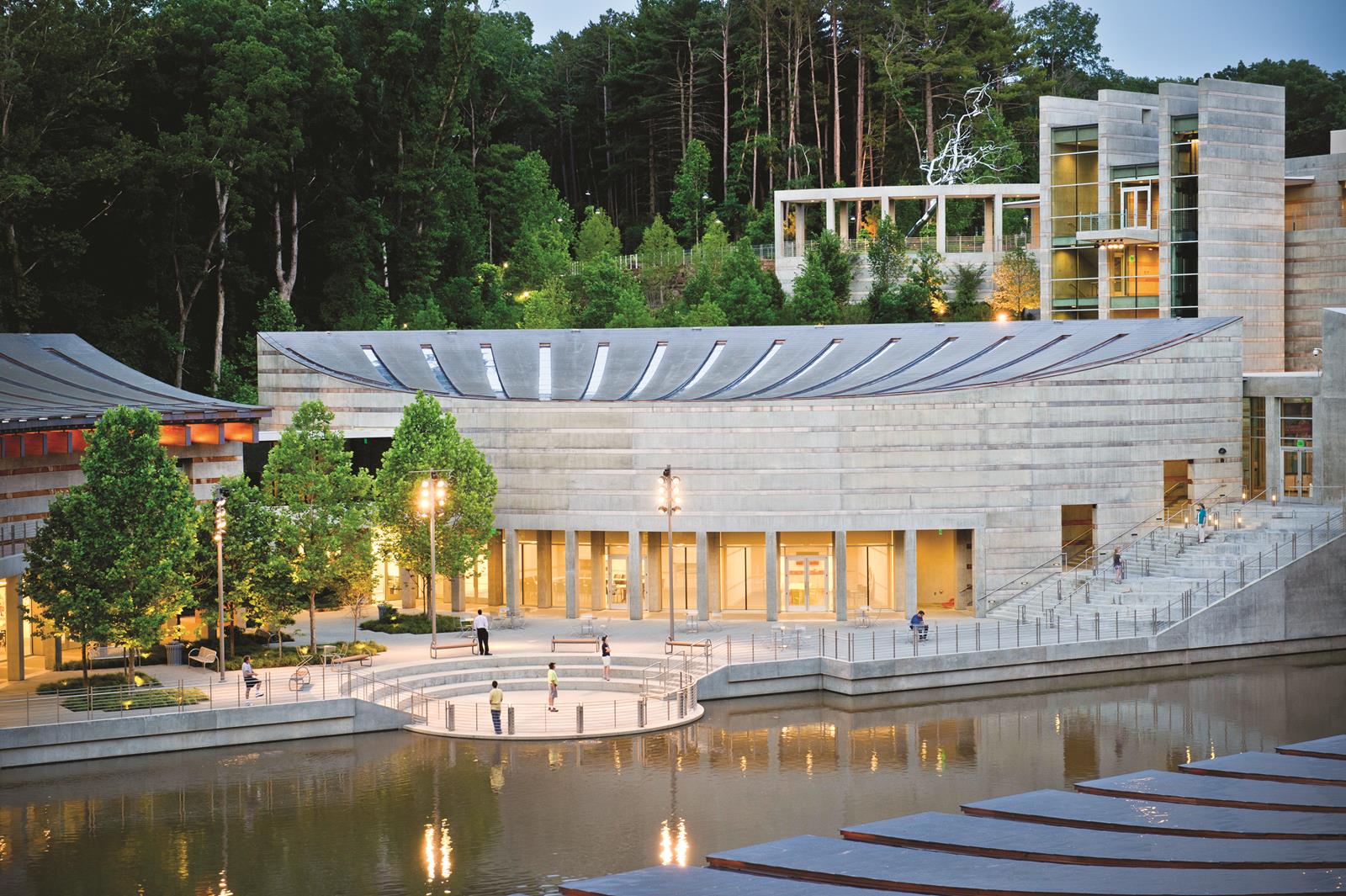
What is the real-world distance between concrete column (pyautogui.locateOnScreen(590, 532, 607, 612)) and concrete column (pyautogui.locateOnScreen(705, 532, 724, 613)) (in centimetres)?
377

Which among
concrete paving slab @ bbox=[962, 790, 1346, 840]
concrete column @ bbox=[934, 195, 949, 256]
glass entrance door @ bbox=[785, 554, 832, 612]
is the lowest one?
concrete paving slab @ bbox=[962, 790, 1346, 840]

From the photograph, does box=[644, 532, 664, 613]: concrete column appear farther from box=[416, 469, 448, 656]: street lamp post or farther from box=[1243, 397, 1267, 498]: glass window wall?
box=[1243, 397, 1267, 498]: glass window wall

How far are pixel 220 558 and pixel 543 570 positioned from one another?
15.6 m

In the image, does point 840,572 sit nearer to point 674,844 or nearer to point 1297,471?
point 1297,471

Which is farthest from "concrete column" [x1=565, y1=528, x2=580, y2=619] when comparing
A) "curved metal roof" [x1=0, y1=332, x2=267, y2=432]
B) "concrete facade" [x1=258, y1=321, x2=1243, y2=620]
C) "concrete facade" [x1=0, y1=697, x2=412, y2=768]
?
"concrete facade" [x1=0, y1=697, x2=412, y2=768]

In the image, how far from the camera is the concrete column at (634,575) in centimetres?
5372

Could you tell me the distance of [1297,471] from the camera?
5912 cm

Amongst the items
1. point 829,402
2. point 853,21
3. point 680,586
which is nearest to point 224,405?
point 680,586

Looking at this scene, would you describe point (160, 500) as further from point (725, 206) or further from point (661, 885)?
point (725, 206)

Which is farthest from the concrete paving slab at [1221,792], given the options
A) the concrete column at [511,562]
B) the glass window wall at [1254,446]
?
the glass window wall at [1254,446]

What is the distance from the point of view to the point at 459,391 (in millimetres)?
59875

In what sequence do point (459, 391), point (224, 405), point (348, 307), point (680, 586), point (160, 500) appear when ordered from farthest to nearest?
point (348, 307) → point (459, 391) → point (680, 586) → point (224, 405) → point (160, 500)

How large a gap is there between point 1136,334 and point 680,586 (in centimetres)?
2152

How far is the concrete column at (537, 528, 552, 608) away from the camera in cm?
5606
